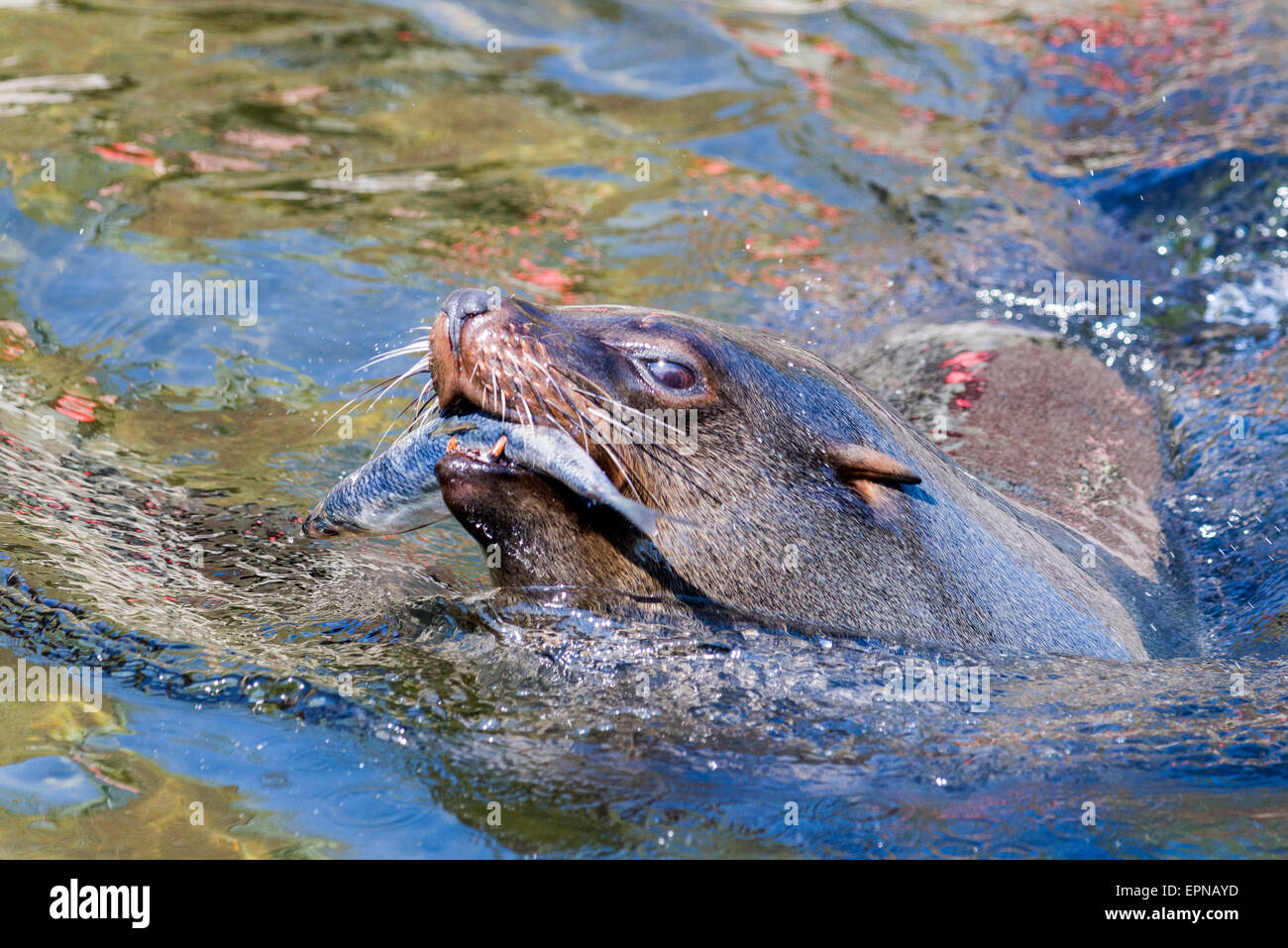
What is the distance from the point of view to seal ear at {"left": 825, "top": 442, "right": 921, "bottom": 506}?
428 centimetres

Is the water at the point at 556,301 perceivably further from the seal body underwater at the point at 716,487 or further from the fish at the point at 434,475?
the fish at the point at 434,475

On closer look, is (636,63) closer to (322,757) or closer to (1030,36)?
(1030,36)

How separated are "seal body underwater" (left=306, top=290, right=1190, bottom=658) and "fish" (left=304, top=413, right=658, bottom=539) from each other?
0.09 ft

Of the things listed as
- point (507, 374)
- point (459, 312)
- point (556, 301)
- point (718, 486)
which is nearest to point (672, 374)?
point (718, 486)

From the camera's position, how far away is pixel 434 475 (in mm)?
3986

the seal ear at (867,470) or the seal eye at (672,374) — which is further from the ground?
the seal eye at (672,374)

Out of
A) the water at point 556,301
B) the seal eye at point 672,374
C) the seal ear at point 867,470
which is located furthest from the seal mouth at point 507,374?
Result: the seal ear at point 867,470

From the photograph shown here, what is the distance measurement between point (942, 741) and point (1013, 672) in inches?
19.2

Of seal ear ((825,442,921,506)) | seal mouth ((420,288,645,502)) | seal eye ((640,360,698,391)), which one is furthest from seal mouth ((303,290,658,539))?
seal ear ((825,442,921,506))

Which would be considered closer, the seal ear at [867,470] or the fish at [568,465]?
the fish at [568,465]

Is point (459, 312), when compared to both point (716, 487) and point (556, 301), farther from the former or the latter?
point (556, 301)

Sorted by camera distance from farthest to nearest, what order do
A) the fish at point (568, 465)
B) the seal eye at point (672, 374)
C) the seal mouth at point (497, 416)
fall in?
the seal eye at point (672, 374) → the seal mouth at point (497, 416) → the fish at point (568, 465)

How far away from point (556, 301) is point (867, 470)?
362 centimetres

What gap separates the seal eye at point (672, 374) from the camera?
165 inches
